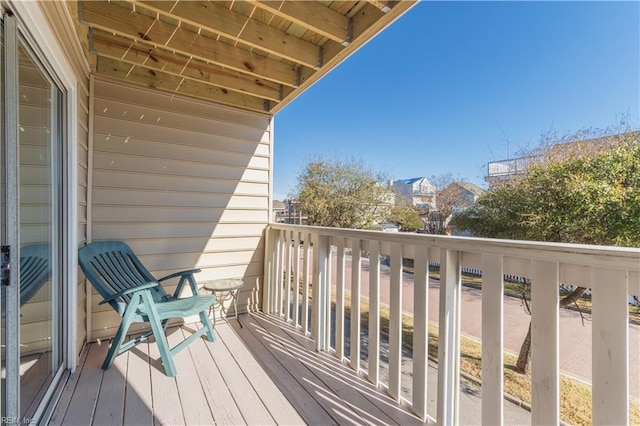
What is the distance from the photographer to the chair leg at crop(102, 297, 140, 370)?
1976 millimetres

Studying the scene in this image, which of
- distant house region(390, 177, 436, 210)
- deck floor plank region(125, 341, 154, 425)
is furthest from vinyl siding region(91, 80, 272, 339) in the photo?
distant house region(390, 177, 436, 210)

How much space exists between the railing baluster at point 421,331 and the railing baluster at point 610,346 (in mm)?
699

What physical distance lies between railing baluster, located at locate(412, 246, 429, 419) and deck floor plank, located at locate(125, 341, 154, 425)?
1.48 metres

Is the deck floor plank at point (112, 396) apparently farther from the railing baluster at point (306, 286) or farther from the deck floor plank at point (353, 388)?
the railing baluster at point (306, 286)

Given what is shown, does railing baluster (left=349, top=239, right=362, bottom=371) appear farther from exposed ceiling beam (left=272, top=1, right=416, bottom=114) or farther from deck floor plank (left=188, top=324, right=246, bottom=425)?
exposed ceiling beam (left=272, top=1, right=416, bottom=114)

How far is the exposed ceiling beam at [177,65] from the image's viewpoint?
7.53 feet

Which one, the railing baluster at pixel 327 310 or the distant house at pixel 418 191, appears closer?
the railing baluster at pixel 327 310

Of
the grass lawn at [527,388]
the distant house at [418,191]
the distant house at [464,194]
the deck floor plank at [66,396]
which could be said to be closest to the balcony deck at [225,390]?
the deck floor plank at [66,396]

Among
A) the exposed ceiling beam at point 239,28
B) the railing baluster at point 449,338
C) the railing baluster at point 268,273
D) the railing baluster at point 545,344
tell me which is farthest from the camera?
the railing baluster at point 268,273

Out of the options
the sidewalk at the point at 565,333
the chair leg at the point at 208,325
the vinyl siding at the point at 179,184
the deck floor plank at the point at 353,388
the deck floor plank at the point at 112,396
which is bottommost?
the sidewalk at the point at 565,333

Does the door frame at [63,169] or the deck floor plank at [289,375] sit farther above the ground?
the door frame at [63,169]

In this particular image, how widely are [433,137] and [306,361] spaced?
45.1ft

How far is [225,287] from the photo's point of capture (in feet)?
9.12

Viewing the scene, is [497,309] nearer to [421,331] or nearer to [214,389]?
[421,331]
